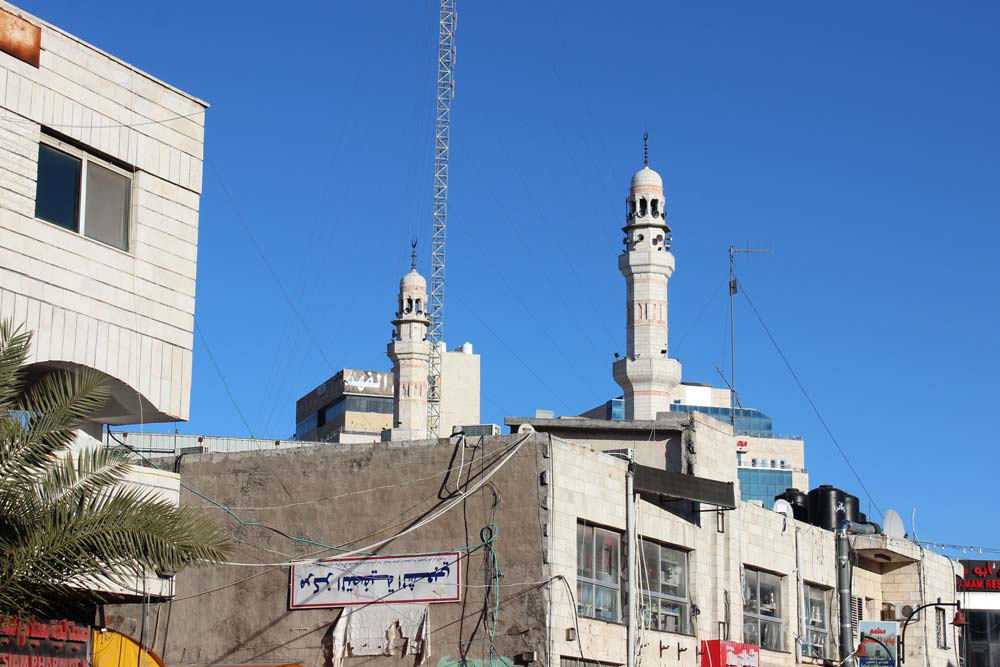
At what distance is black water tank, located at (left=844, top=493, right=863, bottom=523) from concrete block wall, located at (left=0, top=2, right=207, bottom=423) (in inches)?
777

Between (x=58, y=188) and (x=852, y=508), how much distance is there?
73.4 feet

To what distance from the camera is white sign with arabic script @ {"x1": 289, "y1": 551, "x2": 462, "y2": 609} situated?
2106 cm

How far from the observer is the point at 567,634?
67.4ft

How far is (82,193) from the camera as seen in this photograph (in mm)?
17281

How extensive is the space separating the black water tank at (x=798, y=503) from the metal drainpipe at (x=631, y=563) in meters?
12.2

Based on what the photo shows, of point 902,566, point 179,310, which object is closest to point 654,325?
point 902,566

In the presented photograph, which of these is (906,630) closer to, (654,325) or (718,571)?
(718,571)

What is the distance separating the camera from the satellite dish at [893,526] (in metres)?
33.5

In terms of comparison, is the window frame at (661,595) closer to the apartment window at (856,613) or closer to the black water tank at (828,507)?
the apartment window at (856,613)

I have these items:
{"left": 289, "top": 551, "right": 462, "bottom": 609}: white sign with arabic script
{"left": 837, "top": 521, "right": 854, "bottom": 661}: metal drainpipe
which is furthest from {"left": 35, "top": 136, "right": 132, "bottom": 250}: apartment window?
{"left": 837, "top": 521, "right": 854, "bottom": 661}: metal drainpipe

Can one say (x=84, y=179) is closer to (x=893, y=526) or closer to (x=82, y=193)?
(x=82, y=193)

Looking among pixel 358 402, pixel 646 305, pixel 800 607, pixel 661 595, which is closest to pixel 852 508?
pixel 800 607

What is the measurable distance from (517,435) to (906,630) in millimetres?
15663

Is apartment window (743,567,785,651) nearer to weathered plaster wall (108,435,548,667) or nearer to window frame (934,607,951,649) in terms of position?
weathered plaster wall (108,435,548,667)
